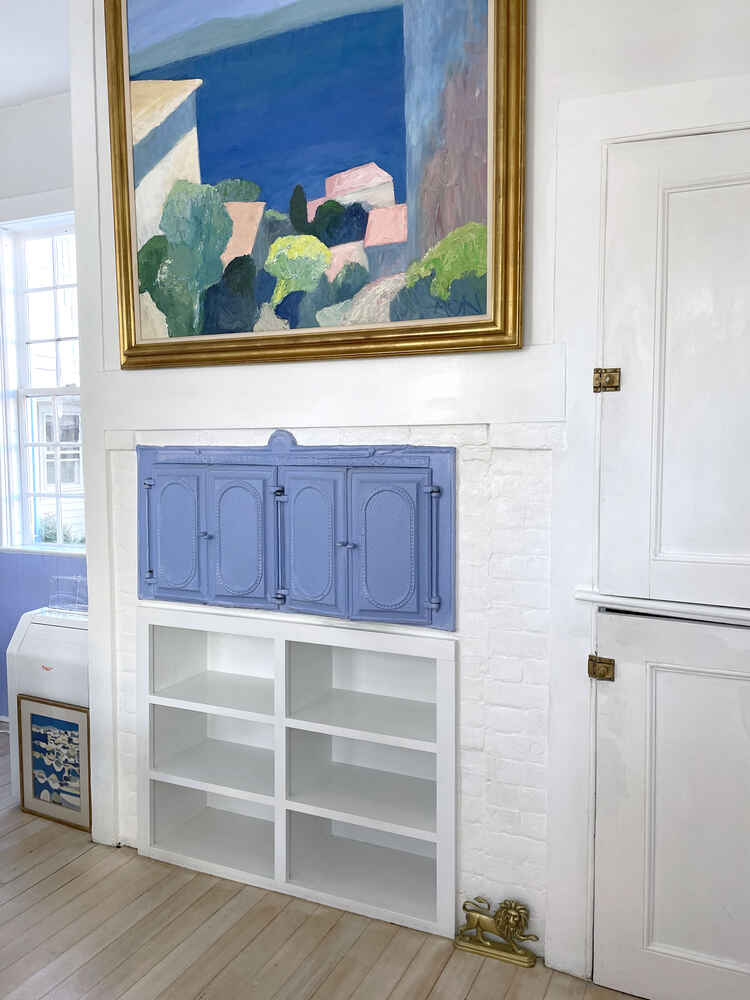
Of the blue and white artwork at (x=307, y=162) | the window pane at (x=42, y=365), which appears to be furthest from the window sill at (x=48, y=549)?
the blue and white artwork at (x=307, y=162)

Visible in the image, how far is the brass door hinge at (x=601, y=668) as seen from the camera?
6.90 ft

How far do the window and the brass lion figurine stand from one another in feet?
9.00

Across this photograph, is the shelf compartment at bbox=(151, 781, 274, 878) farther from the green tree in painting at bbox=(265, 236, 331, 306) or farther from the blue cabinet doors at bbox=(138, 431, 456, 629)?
the green tree in painting at bbox=(265, 236, 331, 306)

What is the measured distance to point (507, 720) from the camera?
2.28 metres

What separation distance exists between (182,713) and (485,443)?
1582mm

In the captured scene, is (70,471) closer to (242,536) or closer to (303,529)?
(242,536)

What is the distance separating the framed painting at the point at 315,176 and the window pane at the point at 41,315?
165cm

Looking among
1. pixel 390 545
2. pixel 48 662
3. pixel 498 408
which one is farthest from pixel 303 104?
pixel 48 662

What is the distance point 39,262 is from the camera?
416 centimetres

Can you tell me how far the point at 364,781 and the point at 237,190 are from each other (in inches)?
79.0

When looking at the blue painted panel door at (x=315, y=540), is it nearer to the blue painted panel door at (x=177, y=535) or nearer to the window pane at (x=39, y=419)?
the blue painted panel door at (x=177, y=535)

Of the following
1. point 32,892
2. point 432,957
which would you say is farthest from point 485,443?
point 32,892

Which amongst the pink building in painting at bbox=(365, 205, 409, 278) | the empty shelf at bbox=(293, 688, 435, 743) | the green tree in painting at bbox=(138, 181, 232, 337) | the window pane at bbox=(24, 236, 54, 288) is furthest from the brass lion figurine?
the window pane at bbox=(24, 236, 54, 288)

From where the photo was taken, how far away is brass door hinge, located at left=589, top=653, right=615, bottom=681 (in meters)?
2.10
